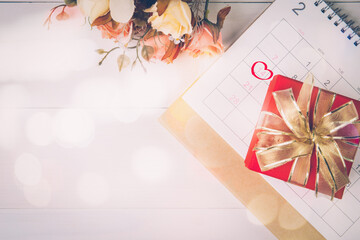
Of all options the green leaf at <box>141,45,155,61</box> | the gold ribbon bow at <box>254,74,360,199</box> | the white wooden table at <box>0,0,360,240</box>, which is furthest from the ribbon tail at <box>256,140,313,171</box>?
the green leaf at <box>141,45,155,61</box>

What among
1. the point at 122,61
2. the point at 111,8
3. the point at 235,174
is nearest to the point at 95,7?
the point at 111,8

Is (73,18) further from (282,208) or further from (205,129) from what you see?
(282,208)

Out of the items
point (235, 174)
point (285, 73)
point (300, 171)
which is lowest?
point (235, 174)

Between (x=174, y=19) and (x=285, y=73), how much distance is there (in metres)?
0.26

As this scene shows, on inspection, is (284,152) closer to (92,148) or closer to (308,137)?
(308,137)

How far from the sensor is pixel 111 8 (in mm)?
437

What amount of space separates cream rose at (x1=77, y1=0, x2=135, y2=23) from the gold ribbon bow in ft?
0.91

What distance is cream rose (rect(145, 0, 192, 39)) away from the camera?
0.45m

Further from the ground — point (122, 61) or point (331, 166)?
point (331, 166)

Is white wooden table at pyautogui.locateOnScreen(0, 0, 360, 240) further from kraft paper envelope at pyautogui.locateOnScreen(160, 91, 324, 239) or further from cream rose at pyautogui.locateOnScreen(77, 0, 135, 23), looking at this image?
cream rose at pyautogui.locateOnScreen(77, 0, 135, 23)

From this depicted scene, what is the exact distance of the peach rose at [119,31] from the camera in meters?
0.49

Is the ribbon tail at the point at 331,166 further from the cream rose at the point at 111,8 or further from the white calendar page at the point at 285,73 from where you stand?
the cream rose at the point at 111,8

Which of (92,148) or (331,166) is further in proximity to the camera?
(92,148)

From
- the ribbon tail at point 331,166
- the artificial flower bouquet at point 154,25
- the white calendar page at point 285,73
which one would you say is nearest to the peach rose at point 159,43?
the artificial flower bouquet at point 154,25
